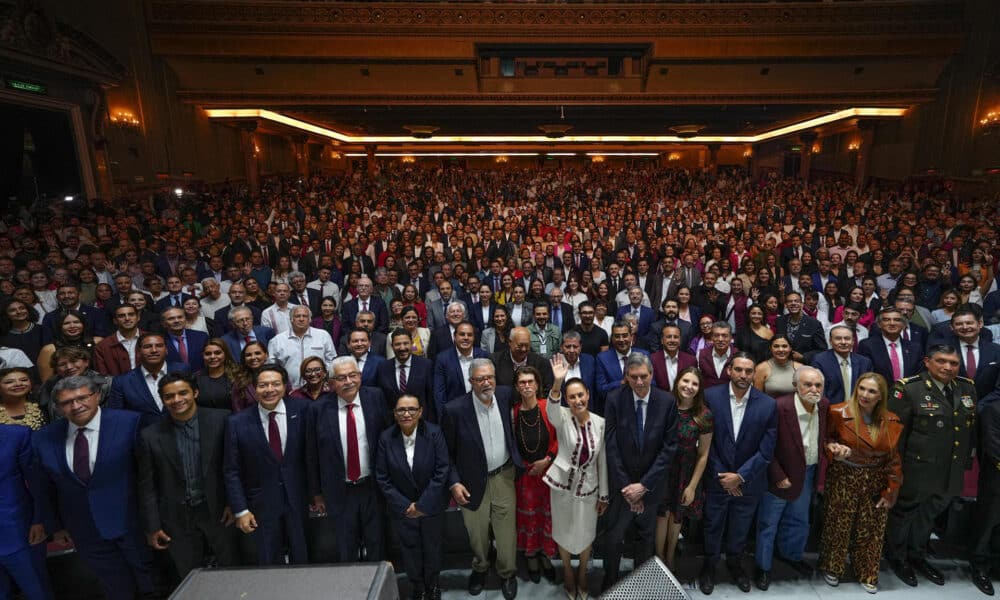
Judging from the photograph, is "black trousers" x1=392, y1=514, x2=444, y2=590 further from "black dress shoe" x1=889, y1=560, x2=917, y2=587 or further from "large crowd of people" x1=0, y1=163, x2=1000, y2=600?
"black dress shoe" x1=889, y1=560, x2=917, y2=587

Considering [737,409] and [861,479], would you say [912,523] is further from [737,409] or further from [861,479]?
[737,409]

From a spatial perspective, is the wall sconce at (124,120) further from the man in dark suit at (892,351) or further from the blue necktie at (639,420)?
the man in dark suit at (892,351)

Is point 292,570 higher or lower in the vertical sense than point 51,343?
higher

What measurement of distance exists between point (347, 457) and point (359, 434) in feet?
0.48

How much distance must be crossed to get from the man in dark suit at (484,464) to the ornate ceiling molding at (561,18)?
48.4 feet

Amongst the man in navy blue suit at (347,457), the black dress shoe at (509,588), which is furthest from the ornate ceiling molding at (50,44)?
the black dress shoe at (509,588)

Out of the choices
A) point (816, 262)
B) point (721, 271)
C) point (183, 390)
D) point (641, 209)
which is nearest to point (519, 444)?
point (183, 390)

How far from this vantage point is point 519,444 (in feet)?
9.91

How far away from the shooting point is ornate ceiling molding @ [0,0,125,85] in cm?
898

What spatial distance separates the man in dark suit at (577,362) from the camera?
3.84 m

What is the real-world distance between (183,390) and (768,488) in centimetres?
352

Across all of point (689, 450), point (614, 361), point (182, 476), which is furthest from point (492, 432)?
point (182, 476)

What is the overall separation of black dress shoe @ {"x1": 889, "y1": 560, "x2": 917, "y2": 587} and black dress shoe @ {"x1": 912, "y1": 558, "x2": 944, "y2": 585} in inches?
2.1

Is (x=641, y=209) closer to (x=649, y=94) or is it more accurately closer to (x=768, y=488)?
(x=649, y=94)
